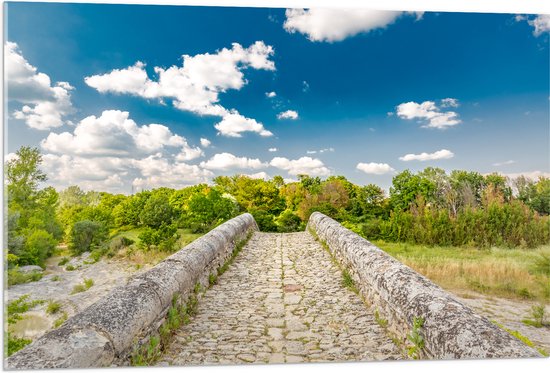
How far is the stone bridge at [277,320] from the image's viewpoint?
2.52m

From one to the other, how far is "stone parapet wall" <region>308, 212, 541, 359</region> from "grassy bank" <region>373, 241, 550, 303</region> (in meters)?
2.75

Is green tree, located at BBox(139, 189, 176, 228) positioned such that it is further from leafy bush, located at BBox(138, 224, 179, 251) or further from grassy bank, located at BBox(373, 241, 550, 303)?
grassy bank, located at BBox(373, 241, 550, 303)

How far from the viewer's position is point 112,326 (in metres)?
2.70

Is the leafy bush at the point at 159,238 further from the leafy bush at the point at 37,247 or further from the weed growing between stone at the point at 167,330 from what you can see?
the weed growing between stone at the point at 167,330

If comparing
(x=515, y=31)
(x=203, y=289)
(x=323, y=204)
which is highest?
(x=515, y=31)

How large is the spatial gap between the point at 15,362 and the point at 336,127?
468cm

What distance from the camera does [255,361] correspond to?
339 centimetres

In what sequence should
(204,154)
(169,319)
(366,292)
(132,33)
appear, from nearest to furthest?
(169,319), (366,292), (132,33), (204,154)

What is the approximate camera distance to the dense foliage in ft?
15.2

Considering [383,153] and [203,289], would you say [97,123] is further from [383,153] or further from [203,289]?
[383,153]

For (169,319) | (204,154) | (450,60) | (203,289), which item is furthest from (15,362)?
(450,60)

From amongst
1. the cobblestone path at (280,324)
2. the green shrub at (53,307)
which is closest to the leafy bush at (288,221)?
the cobblestone path at (280,324)

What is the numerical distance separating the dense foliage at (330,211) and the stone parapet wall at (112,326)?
1.85 metres

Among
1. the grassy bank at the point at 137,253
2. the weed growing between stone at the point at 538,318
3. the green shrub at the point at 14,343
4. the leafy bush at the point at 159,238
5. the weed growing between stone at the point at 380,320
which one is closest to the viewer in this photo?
the weed growing between stone at the point at 380,320
